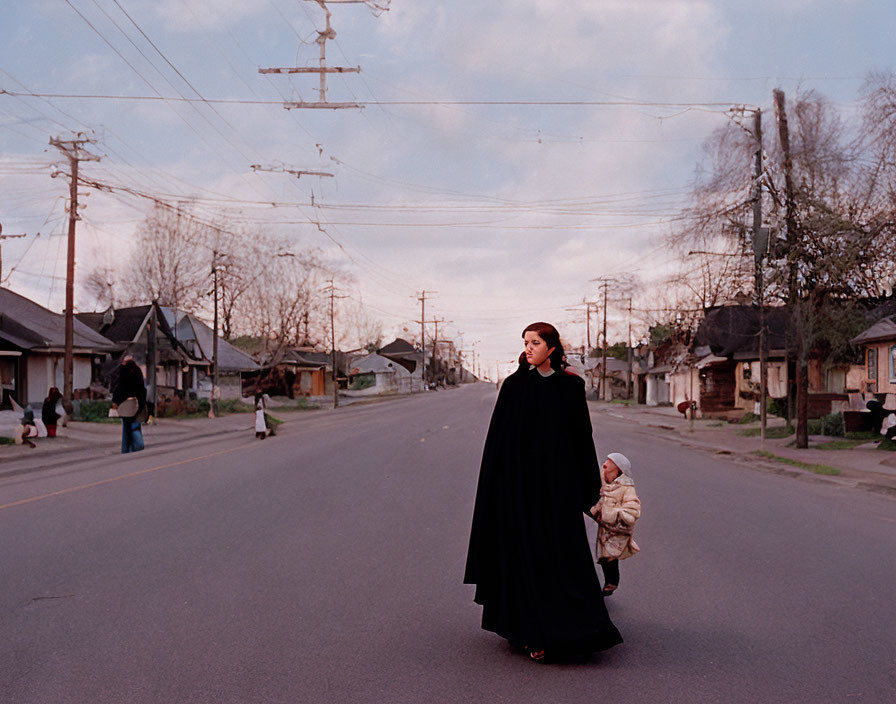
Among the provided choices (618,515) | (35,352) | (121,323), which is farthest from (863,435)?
(121,323)

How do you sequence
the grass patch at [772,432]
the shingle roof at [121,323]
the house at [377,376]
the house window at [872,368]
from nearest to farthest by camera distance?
the house window at [872,368] < the grass patch at [772,432] < the shingle roof at [121,323] < the house at [377,376]

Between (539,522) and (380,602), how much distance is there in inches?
70.3

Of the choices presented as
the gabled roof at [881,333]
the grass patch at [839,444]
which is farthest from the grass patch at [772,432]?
the gabled roof at [881,333]

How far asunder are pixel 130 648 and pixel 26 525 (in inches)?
199

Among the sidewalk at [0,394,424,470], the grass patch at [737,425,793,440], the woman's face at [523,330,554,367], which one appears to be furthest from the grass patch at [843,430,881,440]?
the woman's face at [523,330,554,367]

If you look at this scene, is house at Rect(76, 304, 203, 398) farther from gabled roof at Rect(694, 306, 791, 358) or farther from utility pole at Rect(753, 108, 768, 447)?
utility pole at Rect(753, 108, 768, 447)

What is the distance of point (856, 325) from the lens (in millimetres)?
26516

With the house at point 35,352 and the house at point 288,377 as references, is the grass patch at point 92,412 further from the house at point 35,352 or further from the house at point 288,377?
the house at point 288,377

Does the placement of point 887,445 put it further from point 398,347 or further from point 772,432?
point 398,347

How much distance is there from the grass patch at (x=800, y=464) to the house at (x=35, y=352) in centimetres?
2434

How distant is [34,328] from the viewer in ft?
117

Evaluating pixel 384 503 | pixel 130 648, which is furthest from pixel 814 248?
pixel 130 648

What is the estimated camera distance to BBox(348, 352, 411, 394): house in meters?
106

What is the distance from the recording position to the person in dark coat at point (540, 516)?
4.78 m
